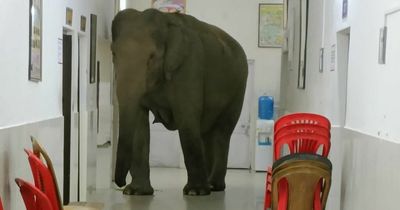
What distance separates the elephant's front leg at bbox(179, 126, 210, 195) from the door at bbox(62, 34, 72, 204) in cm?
149

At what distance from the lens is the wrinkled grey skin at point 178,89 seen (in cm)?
734

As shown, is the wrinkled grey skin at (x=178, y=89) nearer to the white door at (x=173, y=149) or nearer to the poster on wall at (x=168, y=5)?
the poster on wall at (x=168, y=5)

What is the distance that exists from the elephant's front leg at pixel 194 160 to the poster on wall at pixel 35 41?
297cm

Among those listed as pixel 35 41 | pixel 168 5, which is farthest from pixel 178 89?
pixel 168 5

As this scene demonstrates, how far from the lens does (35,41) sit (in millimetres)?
5359

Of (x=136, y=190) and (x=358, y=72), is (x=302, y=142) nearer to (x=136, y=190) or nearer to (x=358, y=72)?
(x=358, y=72)

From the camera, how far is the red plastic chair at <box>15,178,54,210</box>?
338 centimetres

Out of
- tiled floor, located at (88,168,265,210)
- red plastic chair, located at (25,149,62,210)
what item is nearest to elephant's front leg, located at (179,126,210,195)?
tiled floor, located at (88,168,265,210)

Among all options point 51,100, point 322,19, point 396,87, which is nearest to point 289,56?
point 322,19

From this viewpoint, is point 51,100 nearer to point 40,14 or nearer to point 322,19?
point 40,14

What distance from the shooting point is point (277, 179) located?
4703mm

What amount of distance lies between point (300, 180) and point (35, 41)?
2.41 metres

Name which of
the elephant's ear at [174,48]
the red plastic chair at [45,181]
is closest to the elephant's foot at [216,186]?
the elephant's ear at [174,48]

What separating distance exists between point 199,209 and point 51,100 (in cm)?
233
